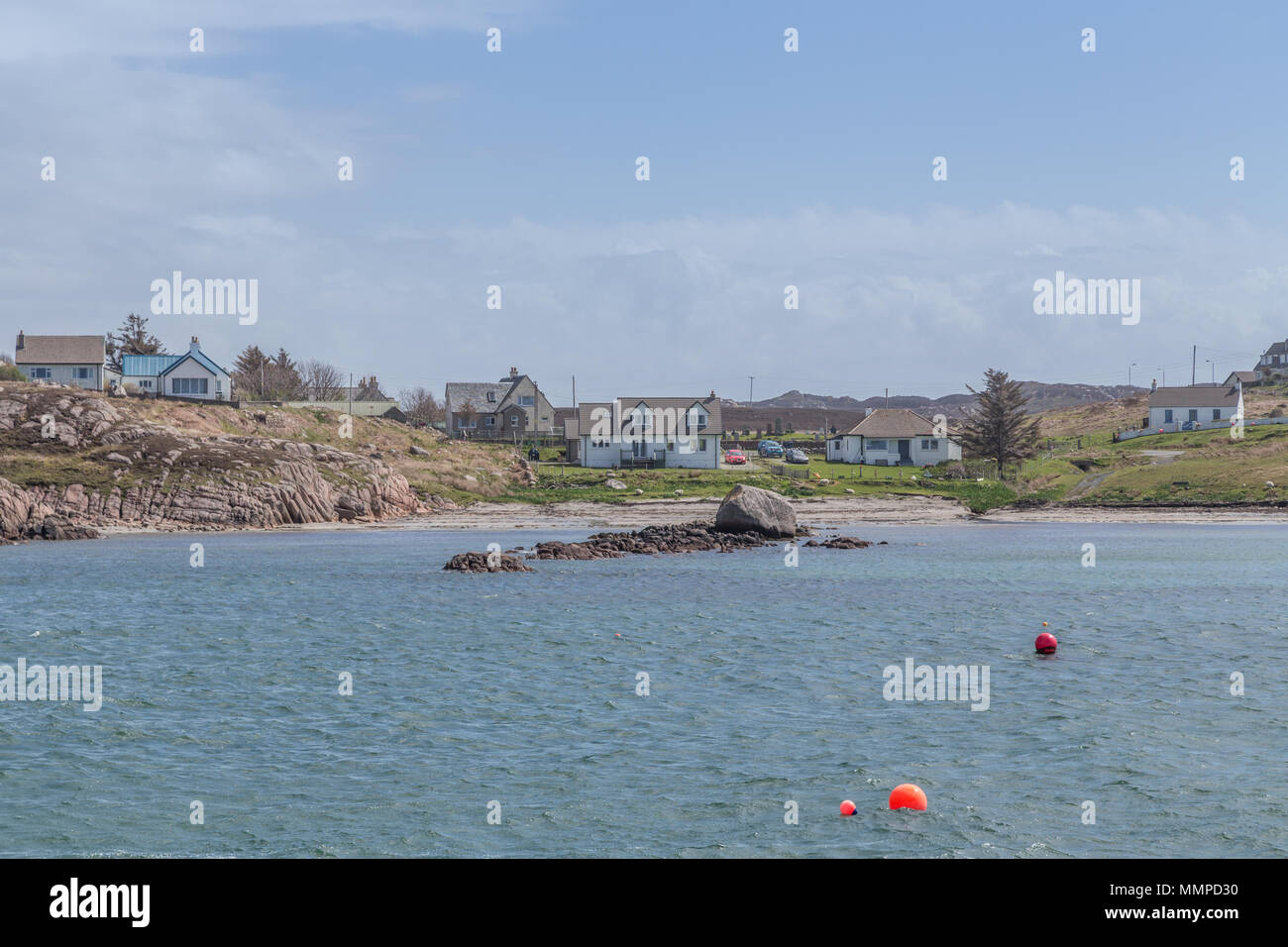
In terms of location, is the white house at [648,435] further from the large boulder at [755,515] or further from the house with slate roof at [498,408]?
the large boulder at [755,515]

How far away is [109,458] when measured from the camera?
7588 centimetres

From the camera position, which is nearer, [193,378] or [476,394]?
[193,378]

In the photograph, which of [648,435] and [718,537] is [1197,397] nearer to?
[648,435]

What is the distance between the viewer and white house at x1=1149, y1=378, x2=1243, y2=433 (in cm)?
12512

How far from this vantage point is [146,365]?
111 meters

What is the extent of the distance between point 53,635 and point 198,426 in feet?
200

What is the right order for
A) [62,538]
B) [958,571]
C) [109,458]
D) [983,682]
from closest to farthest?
[983,682]
[958,571]
[62,538]
[109,458]

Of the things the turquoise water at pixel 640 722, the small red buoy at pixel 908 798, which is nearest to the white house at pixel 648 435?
the turquoise water at pixel 640 722

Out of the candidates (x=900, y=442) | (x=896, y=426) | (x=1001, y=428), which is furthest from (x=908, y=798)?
(x=896, y=426)

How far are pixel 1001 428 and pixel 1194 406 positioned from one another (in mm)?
43498

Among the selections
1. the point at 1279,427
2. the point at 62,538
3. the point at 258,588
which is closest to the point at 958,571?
the point at 258,588

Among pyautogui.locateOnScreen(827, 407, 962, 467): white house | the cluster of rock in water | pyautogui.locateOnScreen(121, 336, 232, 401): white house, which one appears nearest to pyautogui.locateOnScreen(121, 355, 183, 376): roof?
pyautogui.locateOnScreen(121, 336, 232, 401): white house

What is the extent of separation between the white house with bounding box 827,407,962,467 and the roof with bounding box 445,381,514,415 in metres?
44.6
